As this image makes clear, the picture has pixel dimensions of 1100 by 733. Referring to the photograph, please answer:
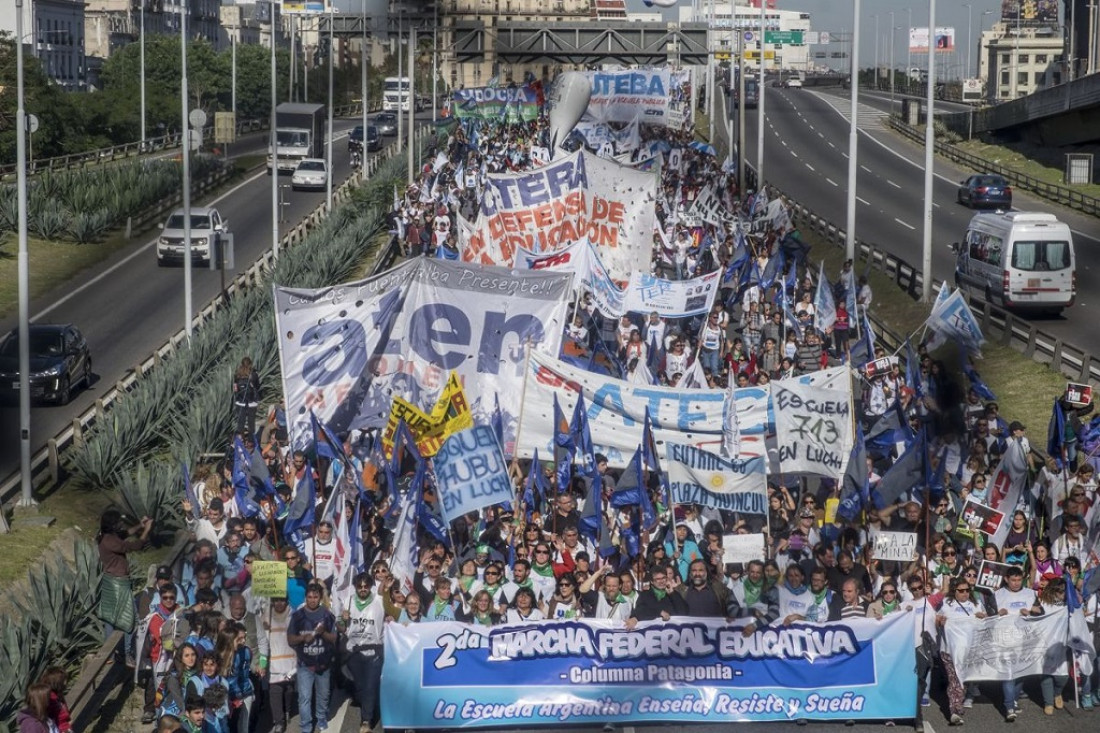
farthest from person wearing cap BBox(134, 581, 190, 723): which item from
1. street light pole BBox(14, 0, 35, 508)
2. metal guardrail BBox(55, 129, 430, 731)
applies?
street light pole BBox(14, 0, 35, 508)

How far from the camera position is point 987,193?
56469mm

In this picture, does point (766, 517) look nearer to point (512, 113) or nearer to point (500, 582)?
point (500, 582)

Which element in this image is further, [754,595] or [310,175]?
[310,175]

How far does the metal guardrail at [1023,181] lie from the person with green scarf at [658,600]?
146 ft

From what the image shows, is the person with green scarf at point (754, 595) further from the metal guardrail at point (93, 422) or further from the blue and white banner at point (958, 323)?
the blue and white banner at point (958, 323)

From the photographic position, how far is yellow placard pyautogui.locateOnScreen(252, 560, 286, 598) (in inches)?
502

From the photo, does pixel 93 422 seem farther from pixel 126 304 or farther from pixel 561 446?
pixel 126 304

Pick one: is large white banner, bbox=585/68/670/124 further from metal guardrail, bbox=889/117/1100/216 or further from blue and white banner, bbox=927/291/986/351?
blue and white banner, bbox=927/291/986/351

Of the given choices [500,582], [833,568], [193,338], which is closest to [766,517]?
[833,568]

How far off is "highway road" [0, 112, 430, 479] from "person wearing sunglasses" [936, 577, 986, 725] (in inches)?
589

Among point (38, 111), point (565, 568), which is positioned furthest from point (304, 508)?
point (38, 111)

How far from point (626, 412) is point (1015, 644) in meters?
5.12

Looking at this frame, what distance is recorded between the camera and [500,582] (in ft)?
44.1

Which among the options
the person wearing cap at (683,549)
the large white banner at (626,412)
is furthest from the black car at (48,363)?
the person wearing cap at (683,549)
